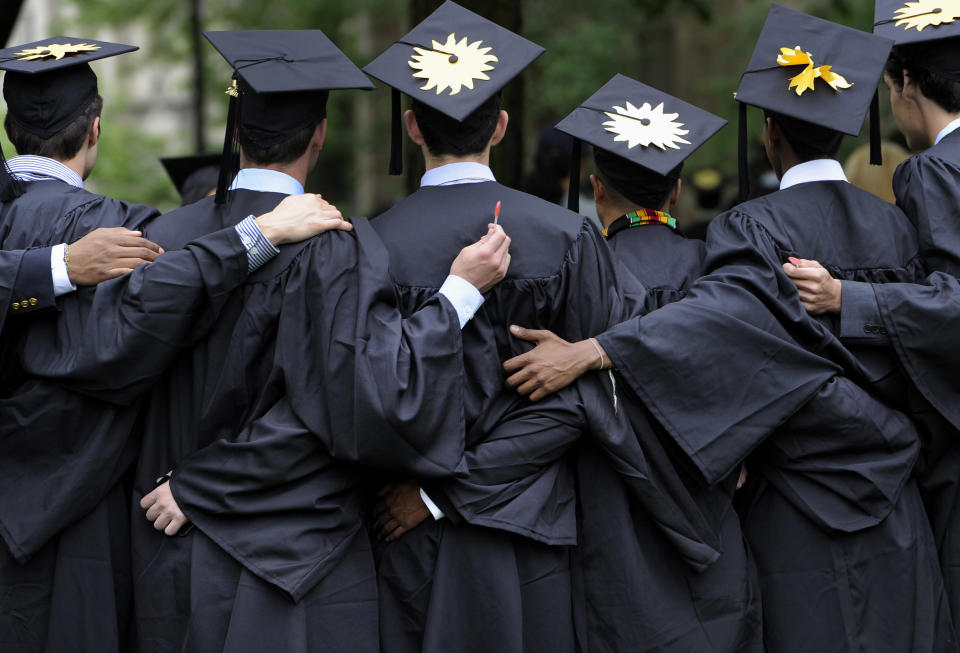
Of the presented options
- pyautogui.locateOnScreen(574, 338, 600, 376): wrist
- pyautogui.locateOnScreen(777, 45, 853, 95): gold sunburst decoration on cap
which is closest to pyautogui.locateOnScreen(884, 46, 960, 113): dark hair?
pyautogui.locateOnScreen(777, 45, 853, 95): gold sunburst decoration on cap

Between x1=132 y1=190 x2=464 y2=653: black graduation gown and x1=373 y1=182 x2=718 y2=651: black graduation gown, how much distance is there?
0.14 m

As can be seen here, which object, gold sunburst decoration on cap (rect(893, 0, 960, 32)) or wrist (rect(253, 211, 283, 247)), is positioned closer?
wrist (rect(253, 211, 283, 247))

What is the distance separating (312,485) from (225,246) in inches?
29.4

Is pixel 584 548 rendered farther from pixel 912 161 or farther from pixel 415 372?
pixel 912 161

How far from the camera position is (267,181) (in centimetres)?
352

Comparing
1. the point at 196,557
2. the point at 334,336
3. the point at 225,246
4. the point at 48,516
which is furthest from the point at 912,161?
the point at 48,516

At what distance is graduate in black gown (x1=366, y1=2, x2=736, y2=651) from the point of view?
133 inches

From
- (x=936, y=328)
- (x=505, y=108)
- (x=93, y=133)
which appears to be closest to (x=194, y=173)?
(x=505, y=108)

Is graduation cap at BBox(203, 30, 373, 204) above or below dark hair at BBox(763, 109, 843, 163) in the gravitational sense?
above

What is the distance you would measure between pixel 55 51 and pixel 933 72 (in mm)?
3010

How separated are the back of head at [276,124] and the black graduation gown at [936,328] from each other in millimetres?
1871

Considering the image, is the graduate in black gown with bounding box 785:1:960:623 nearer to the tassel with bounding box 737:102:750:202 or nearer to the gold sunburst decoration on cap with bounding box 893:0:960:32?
the gold sunburst decoration on cap with bounding box 893:0:960:32

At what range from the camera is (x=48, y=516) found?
342 cm

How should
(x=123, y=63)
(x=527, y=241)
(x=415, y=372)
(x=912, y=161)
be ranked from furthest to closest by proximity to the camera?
(x=123, y=63)
(x=912, y=161)
(x=527, y=241)
(x=415, y=372)
